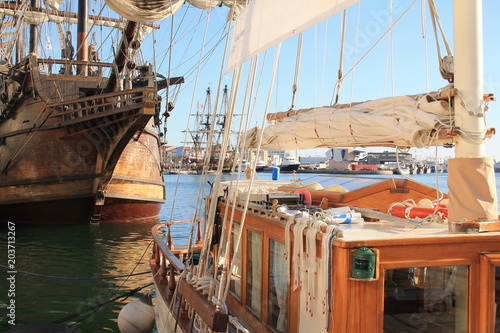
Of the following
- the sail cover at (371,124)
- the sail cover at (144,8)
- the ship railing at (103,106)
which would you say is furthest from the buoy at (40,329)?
the ship railing at (103,106)

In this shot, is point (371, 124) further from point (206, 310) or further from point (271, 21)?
point (206, 310)

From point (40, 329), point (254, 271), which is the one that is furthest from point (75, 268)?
point (254, 271)

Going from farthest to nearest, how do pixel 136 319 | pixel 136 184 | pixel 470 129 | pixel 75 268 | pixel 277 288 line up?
pixel 136 184, pixel 75 268, pixel 136 319, pixel 277 288, pixel 470 129

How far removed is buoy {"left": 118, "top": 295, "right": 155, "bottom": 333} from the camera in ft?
23.5

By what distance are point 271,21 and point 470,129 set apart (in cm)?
178

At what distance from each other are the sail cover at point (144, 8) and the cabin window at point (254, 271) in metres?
5.58

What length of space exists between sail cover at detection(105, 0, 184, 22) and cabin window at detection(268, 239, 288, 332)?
6038 mm

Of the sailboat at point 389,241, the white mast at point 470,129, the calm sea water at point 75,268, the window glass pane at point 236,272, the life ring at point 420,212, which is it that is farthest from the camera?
the calm sea water at point 75,268

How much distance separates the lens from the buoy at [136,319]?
7.15 metres

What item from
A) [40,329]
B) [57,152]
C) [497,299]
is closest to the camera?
[497,299]

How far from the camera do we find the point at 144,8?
866cm

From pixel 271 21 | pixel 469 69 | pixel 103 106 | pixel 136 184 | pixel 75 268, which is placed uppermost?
pixel 103 106

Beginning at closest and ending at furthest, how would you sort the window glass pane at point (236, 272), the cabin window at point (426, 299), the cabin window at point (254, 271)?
the cabin window at point (426, 299) < the cabin window at point (254, 271) < the window glass pane at point (236, 272)

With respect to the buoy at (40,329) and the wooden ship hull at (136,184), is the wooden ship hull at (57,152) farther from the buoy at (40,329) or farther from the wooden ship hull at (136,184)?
the buoy at (40,329)
